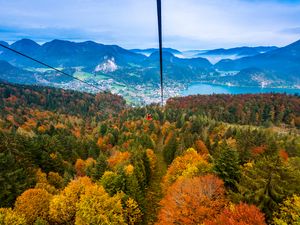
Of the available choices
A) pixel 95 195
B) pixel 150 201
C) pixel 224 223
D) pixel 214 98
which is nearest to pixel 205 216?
pixel 224 223

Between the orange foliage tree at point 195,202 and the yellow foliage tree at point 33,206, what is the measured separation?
17.3 meters

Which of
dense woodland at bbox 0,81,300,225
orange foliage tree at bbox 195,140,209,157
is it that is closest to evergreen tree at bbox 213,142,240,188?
dense woodland at bbox 0,81,300,225

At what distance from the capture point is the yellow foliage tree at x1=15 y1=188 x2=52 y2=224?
34550mm

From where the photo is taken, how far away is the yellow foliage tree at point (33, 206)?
34550mm

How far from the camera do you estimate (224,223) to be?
71.9ft

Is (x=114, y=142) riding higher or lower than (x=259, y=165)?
lower

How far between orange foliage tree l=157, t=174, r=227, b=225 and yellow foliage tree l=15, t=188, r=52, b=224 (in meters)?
17.3

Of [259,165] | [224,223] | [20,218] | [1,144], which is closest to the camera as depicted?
[224,223]

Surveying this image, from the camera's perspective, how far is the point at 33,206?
3525 centimetres

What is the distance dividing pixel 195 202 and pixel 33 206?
22.5 metres

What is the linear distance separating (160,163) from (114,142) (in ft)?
108

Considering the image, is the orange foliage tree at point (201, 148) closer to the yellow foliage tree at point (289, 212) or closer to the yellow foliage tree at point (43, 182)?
the yellow foliage tree at point (43, 182)

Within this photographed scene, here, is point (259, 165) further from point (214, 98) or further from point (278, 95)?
point (278, 95)

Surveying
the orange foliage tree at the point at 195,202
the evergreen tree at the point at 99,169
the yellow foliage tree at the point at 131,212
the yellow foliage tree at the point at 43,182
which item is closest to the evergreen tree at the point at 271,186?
the orange foliage tree at the point at 195,202
